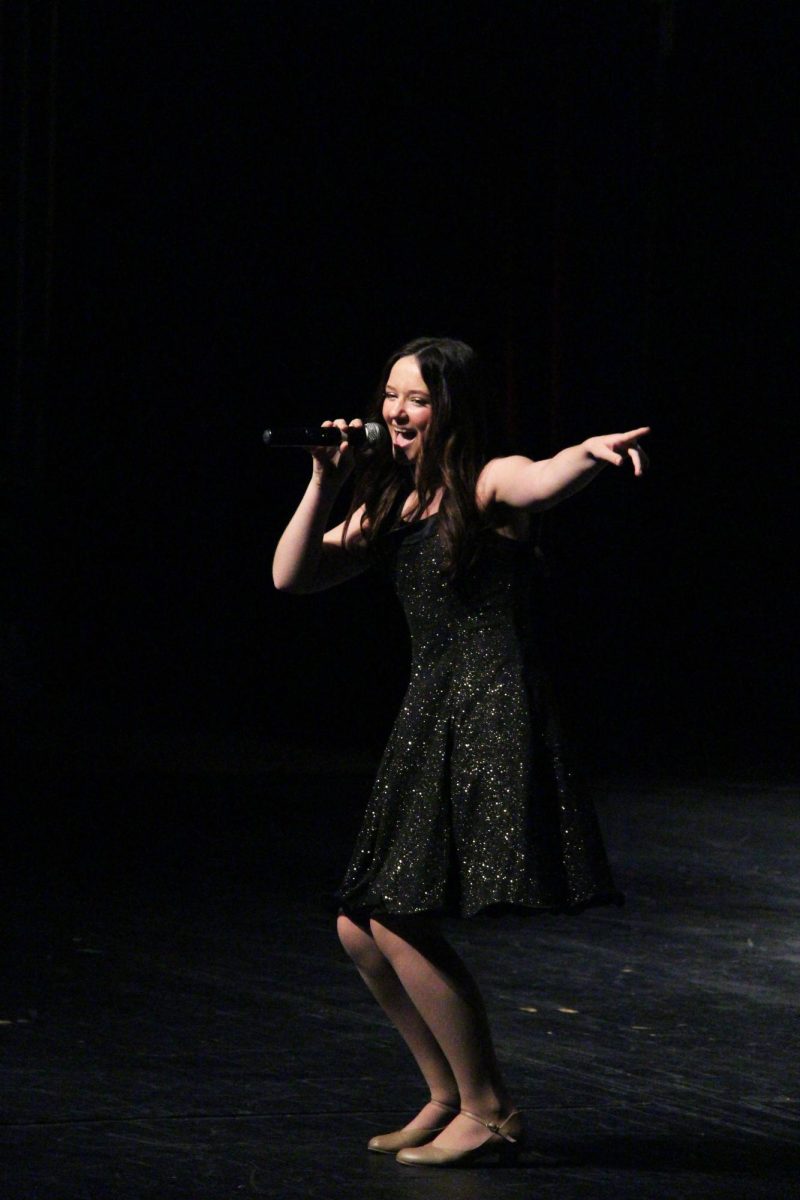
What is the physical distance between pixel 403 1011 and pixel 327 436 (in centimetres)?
101

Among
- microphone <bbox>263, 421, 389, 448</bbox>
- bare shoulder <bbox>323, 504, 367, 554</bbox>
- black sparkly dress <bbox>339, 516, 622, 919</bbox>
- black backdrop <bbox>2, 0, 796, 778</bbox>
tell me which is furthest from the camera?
black backdrop <bbox>2, 0, 796, 778</bbox>

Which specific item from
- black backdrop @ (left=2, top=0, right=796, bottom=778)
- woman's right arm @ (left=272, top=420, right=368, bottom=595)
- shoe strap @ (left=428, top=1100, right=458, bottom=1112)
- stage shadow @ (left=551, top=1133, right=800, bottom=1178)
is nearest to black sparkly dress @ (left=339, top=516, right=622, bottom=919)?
woman's right arm @ (left=272, top=420, right=368, bottom=595)

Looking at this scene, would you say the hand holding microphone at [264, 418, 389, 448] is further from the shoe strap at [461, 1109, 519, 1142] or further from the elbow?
the shoe strap at [461, 1109, 519, 1142]

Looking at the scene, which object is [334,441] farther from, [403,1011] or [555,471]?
[403,1011]

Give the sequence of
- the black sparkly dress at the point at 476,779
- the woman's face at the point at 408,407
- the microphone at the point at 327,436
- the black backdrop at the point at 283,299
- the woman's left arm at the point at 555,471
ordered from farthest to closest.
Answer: the black backdrop at the point at 283,299 < the woman's face at the point at 408,407 < the black sparkly dress at the point at 476,779 < the microphone at the point at 327,436 < the woman's left arm at the point at 555,471

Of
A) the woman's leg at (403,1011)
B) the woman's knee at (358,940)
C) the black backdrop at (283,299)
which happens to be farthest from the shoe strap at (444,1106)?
the black backdrop at (283,299)

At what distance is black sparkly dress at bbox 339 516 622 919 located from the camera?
3418 mm

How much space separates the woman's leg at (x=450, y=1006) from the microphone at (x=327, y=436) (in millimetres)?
803

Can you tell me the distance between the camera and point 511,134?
10.0 metres

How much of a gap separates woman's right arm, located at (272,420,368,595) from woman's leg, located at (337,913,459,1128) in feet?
1.94

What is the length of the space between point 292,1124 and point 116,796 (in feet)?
14.7

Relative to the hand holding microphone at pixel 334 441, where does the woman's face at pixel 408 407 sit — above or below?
above

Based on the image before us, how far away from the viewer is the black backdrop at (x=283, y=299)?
997 cm

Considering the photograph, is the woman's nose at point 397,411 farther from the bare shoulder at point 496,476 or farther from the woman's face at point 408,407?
the bare shoulder at point 496,476
